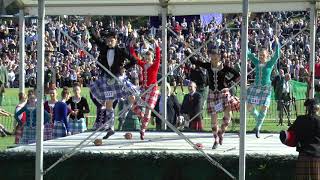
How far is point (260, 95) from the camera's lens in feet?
51.3

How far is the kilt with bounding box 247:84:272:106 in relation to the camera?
15523 mm

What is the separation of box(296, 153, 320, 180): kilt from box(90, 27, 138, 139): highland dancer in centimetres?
382

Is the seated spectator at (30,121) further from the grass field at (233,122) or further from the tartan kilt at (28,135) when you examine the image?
the grass field at (233,122)

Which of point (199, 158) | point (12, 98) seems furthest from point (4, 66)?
point (199, 158)

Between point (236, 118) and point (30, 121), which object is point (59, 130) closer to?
point (30, 121)

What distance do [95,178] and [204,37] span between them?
32.0 meters

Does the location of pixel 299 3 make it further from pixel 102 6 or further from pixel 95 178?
pixel 95 178

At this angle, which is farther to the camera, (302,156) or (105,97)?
(105,97)

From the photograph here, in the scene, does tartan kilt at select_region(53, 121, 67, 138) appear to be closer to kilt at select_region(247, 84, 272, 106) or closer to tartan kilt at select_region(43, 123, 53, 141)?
tartan kilt at select_region(43, 123, 53, 141)

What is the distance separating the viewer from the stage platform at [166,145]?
43.1ft

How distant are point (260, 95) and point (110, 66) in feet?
9.61

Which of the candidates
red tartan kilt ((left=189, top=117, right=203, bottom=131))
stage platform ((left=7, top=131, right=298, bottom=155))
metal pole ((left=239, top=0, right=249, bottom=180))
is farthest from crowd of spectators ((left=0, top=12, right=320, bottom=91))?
metal pole ((left=239, top=0, right=249, bottom=180))

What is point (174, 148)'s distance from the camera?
45.3ft

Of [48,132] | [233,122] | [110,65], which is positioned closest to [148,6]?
[110,65]
